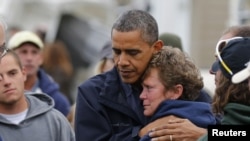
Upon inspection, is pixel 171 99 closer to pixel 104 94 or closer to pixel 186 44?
pixel 104 94

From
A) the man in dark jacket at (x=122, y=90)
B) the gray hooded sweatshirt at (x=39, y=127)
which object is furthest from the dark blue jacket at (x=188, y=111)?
the gray hooded sweatshirt at (x=39, y=127)

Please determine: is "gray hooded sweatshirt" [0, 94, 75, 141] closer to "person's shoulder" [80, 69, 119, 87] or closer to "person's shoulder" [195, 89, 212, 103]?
"person's shoulder" [80, 69, 119, 87]

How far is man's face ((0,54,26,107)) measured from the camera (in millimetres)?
6309

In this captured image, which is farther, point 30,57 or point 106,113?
point 30,57

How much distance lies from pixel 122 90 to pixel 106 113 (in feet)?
0.53

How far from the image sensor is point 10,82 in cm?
637

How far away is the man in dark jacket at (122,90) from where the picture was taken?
5305mm

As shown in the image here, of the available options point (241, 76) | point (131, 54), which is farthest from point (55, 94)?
point (241, 76)

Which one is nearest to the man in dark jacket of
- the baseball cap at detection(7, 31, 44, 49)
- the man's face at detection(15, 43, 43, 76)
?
the man's face at detection(15, 43, 43, 76)

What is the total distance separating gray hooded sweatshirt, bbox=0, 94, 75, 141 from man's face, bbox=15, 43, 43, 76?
7.08 ft

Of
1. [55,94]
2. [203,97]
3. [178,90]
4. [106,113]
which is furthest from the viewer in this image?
[55,94]

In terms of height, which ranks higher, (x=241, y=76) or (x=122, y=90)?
(x=241, y=76)

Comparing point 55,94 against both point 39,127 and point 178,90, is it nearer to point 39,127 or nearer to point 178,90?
point 39,127

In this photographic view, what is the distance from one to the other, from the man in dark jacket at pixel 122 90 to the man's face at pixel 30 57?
10.0 feet
